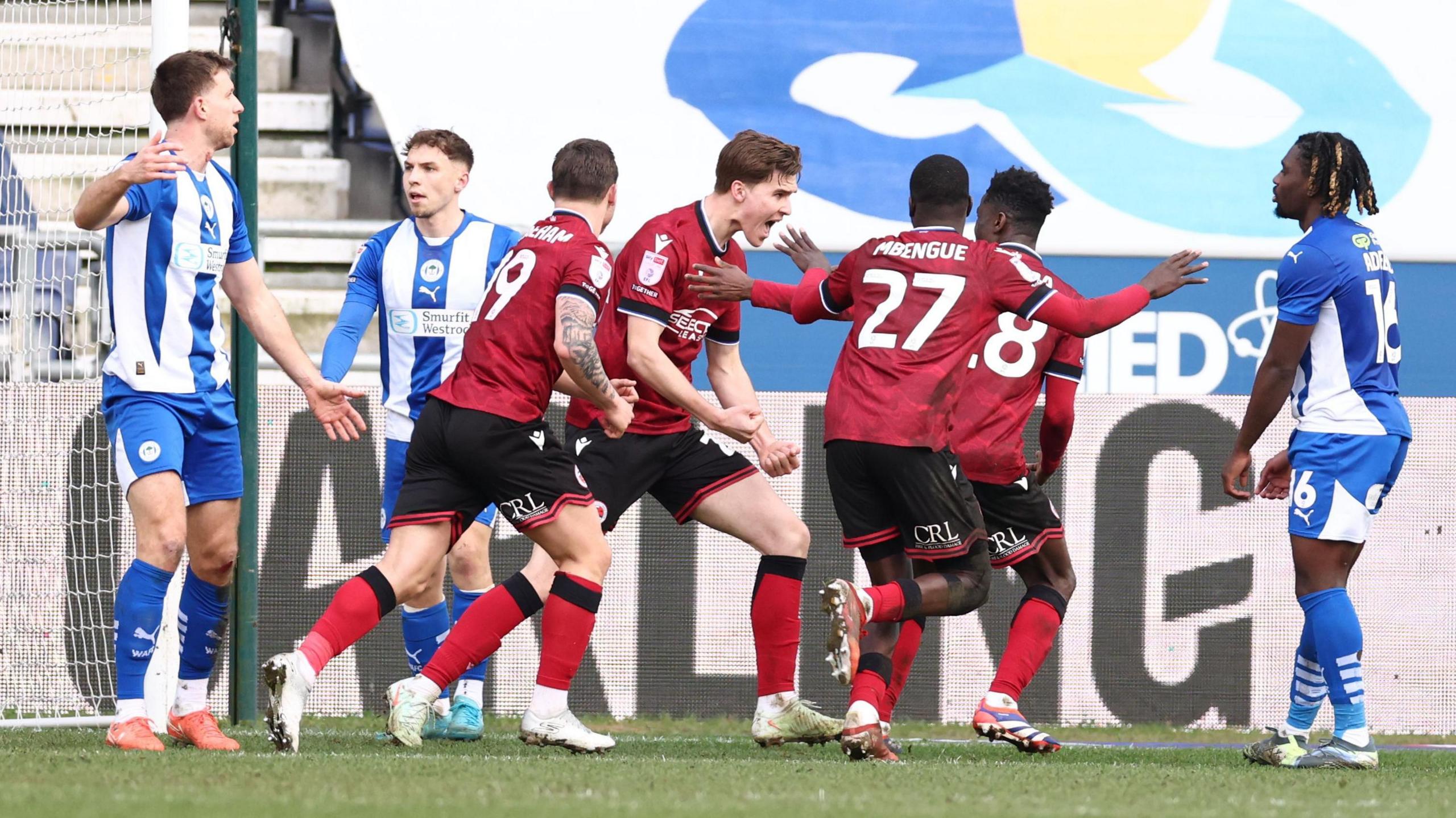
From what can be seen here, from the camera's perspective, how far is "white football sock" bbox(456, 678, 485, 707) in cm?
621

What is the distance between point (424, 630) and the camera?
20.5ft

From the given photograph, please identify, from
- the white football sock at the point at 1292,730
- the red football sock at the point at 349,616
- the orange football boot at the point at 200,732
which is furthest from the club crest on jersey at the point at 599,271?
the white football sock at the point at 1292,730

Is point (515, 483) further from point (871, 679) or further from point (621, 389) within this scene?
point (871, 679)

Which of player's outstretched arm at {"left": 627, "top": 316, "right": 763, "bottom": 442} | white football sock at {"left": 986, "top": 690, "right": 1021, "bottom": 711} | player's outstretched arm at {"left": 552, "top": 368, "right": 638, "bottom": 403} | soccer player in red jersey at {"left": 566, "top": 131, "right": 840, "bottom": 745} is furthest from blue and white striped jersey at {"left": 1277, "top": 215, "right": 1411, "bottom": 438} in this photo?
player's outstretched arm at {"left": 552, "top": 368, "right": 638, "bottom": 403}

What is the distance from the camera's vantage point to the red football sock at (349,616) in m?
5.07

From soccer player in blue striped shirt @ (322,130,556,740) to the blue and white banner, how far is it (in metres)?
4.39

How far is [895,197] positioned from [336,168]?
402 centimetres

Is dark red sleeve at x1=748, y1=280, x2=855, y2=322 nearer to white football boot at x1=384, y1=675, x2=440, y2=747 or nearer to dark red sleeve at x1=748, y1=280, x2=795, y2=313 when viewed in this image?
dark red sleeve at x1=748, y1=280, x2=795, y2=313

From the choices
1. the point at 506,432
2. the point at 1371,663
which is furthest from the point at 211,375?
the point at 1371,663

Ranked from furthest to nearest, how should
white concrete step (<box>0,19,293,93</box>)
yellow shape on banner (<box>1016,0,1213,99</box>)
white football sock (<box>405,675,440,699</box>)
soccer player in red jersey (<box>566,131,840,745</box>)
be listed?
yellow shape on banner (<box>1016,0,1213,99</box>)
white concrete step (<box>0,19,293,93</box>)
soccer player in red jersey (<box>566,131,840,745</box>)
white football sock (<box>405,675,440,699</box>)

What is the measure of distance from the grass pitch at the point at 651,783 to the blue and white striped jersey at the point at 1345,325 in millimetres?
1195

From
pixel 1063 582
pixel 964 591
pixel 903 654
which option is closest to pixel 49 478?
pixel 903 654

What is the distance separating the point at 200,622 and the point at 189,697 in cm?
26

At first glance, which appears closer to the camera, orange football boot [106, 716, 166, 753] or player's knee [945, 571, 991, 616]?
orange football boot [106, 716, 166, 753]
